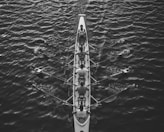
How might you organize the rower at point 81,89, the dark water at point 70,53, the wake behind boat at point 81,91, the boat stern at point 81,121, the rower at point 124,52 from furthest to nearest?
the rower at point 124,52 → the rower at point 81,89 → the dark water at point 70,53 → the wake behind boat at point 81,91 → the boat stern at point 81,121

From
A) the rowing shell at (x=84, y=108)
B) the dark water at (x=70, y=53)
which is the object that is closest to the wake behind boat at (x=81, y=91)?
the rowing shell at (x=84, y=108)

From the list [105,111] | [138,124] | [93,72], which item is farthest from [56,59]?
[138,124]

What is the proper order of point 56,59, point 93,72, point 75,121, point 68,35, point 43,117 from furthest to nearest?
point 68,35, point 56,59, point 93,72, point 43,117, point 75,121

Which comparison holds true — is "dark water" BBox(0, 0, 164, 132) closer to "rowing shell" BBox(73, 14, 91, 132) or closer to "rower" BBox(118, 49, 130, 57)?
"rower" BBox(118, 49, 130, 57)

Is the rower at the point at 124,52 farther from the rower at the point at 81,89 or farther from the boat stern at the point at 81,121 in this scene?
the boat stern at the point at 81,121

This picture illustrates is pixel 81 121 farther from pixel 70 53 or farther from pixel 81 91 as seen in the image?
pixel 70 53

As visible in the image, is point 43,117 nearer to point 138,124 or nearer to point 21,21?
point 138,124

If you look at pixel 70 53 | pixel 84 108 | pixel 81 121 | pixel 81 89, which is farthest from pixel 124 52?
pixel 81 121

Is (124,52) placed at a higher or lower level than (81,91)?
higher

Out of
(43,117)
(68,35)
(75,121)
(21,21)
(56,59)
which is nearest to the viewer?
(75,121)
